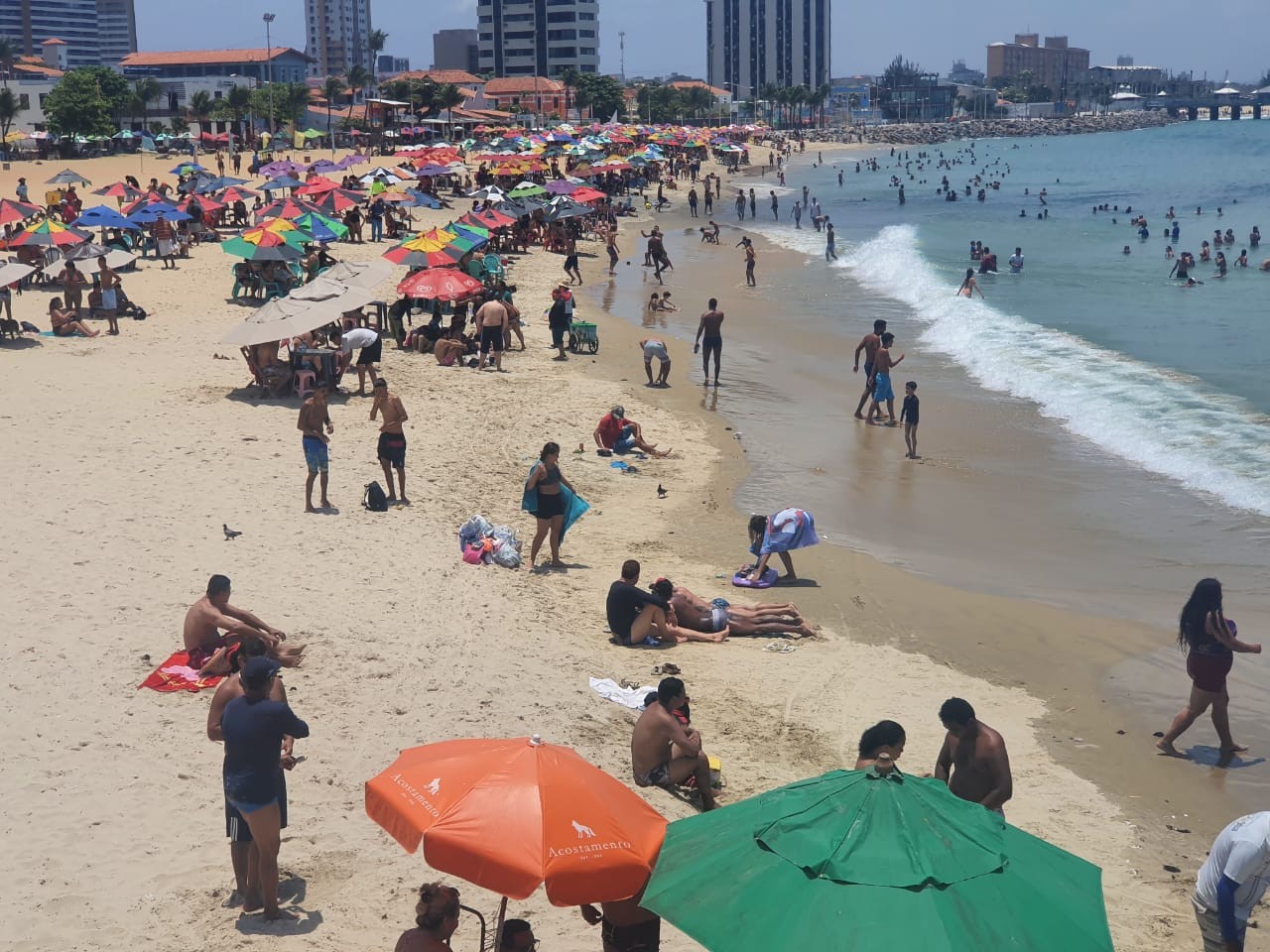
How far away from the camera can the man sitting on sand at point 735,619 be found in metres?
A: 9.82

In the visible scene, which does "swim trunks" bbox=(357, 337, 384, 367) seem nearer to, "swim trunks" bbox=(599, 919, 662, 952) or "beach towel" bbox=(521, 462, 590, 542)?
"beach towel" bbox=(521, 462, 590, 542)

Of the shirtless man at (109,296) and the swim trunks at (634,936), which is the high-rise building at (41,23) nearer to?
the shirtless man at (109,296)

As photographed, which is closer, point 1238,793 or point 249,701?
point 249,701

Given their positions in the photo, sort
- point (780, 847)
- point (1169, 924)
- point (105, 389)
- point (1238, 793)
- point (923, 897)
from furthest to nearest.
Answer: point (105, 389)
point (1238, 793)
point (1169, 924)
point (780, 847)
point (923, 897)

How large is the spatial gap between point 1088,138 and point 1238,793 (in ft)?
580

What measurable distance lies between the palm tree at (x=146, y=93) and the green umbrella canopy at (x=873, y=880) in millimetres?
82482

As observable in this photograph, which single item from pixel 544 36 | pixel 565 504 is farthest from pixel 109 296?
pixel 544 36

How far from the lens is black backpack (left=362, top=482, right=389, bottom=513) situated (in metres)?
11.7

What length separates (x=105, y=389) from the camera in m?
15.5

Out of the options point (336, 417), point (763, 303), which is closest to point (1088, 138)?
point (763, 303)

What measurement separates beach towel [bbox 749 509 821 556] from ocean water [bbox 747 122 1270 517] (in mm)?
5523

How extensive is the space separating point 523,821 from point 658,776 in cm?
256

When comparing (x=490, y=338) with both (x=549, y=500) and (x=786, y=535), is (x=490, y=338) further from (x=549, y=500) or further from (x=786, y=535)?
(x=786, y=535)

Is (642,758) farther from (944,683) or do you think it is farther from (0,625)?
(0,625)
